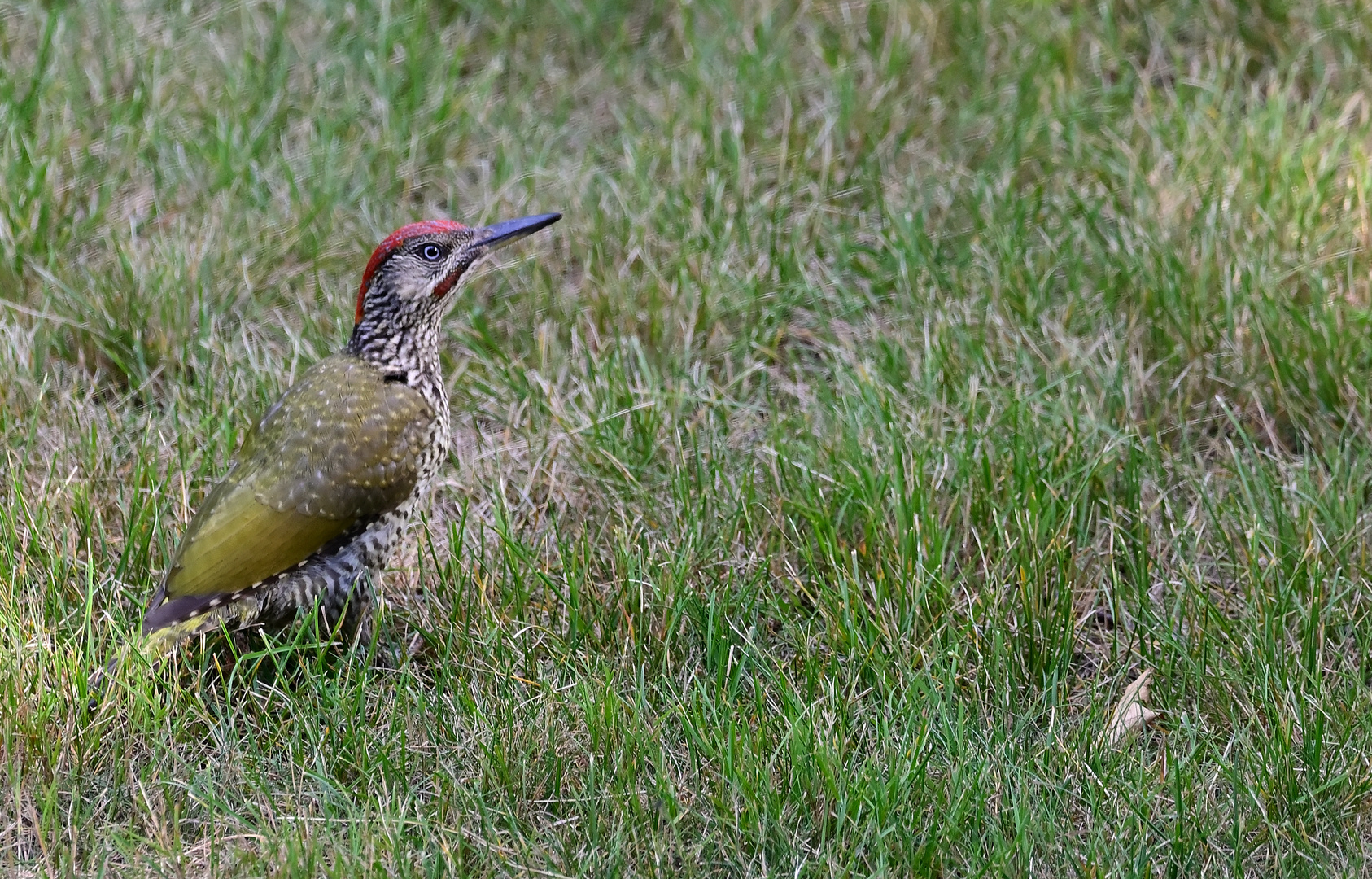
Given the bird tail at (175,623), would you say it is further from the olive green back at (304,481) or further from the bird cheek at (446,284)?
the bird cheek at (446,284)

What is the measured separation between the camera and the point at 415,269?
3.81 metres

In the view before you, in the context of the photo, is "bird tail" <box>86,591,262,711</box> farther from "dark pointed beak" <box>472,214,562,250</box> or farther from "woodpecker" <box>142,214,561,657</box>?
"dark pointed beak" <box>472,214,562,250</box>

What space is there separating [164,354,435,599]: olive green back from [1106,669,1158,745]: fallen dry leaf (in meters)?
1.60

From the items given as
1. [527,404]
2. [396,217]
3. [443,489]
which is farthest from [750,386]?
[396,217]

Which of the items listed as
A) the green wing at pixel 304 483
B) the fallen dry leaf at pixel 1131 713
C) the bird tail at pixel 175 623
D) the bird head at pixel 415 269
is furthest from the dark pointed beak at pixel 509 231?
the fallen dry leaf at pixel 1131 713

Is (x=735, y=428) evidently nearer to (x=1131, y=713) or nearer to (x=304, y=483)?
(x=304, y=483)

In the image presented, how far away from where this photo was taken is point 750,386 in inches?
183

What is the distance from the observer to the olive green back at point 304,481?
11.2ft

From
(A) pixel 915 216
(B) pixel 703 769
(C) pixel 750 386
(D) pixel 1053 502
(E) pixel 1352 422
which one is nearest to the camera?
(B) pixel 703 769

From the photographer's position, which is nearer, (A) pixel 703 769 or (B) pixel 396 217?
(A) pixel 703 769

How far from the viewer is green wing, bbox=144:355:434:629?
3424 millimetres

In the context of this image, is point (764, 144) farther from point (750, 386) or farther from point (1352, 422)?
point (1352, 422)

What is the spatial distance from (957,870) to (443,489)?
6.04ft

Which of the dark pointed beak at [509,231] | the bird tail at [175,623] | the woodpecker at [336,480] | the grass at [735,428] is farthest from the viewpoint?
the dark pointed beak at [509,231]
